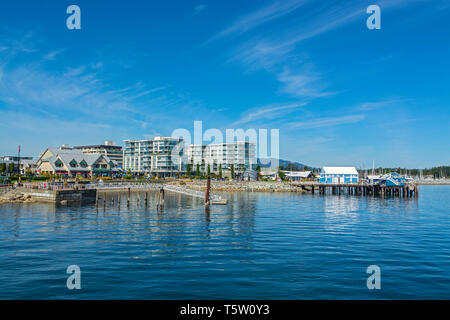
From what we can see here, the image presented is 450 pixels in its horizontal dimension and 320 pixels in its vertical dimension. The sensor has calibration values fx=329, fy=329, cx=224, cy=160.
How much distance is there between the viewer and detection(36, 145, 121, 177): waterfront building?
11969cm

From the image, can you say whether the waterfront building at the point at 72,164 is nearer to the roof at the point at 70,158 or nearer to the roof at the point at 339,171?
the roof at the point at 70,158

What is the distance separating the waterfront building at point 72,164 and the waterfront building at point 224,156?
2299 inches

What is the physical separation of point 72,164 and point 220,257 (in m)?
113

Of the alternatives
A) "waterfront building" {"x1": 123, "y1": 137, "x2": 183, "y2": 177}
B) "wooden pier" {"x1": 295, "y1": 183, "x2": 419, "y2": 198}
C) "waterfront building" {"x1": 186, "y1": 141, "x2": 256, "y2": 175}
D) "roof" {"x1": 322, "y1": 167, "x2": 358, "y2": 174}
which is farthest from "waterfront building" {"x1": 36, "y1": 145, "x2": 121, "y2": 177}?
"roof" {"x1": 322, "y1": 167, "x2": 358, "y2": 174}

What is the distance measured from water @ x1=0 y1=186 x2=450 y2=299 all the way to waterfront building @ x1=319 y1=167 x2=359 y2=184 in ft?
227

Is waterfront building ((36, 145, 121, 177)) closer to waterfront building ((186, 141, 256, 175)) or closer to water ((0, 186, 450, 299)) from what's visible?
waterfront building ((186, 141, 256, 175))

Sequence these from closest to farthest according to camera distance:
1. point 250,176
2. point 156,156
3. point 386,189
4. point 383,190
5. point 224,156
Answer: point 383,190, point 386,189, point 250,176, point 156,156, point 224,156

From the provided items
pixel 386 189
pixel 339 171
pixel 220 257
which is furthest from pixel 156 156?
pixel 220 257

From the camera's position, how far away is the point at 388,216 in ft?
164

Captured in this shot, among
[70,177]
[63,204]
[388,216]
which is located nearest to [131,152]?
[70,177]

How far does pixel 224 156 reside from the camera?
185750 millimetres

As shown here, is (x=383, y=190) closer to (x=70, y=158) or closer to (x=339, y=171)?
(x=339, y=171)

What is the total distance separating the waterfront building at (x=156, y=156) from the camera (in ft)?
579

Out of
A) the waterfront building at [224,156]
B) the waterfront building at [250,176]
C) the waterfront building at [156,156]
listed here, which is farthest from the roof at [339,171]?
the waterfront building at [156,156]
